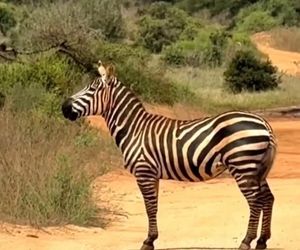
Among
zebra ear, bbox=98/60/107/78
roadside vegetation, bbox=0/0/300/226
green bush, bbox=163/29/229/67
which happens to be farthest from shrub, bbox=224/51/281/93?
zebra ear, bbox=98/60/107/78

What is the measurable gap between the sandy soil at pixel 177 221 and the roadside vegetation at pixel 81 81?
45 cm

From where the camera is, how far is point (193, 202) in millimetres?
15297

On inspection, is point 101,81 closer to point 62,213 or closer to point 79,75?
point 62,213

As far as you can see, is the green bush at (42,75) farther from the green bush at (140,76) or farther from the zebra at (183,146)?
the zebra at (183,146)

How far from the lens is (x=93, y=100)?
1136cm

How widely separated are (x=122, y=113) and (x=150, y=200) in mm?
1186

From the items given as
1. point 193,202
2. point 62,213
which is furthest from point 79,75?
point 62,213

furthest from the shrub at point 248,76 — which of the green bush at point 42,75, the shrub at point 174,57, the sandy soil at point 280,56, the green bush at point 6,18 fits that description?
the green bush at point 6,18

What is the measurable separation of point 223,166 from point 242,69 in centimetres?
2716

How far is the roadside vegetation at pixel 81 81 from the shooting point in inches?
505

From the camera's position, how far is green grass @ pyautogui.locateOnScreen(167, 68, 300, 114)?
106 feet

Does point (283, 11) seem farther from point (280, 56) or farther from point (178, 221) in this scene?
point (178, 221)

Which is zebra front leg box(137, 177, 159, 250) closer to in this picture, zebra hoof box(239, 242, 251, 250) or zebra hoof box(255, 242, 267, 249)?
zebra hoof box(239, 242, 251, 250)

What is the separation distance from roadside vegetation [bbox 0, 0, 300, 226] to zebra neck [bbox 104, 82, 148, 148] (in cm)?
172
